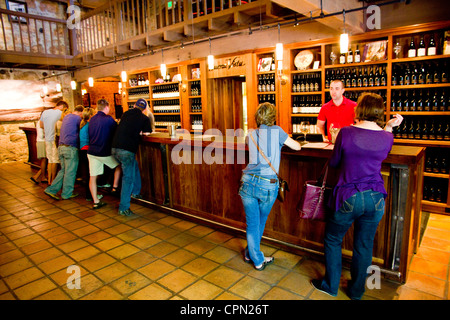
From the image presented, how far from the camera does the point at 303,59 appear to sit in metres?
5.43

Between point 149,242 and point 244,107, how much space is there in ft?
15.6

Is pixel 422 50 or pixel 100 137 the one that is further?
pixel 100 137

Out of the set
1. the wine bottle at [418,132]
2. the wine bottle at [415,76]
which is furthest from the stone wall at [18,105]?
the wine bottle at [418,132]

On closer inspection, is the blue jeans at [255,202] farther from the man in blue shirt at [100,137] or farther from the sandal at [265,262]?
the man in blue shirt at [100,137]

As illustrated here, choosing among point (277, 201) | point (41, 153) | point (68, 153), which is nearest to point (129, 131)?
point (68, 153)

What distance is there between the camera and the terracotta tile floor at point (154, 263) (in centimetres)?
266

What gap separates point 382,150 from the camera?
2131 millimetres

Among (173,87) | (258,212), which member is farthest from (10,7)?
(258,212)

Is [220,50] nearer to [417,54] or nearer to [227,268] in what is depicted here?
[417,54]

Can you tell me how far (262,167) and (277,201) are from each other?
31.9 inches

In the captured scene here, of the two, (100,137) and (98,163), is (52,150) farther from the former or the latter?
(100,137)

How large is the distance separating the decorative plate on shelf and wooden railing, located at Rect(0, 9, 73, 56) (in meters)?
7.86

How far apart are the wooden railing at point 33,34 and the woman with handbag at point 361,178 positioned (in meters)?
9.97

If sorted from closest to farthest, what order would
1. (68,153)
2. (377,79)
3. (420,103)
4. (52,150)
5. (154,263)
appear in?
(154,263)
(420,103)
(377,79)
(68,153)
(52,150)
